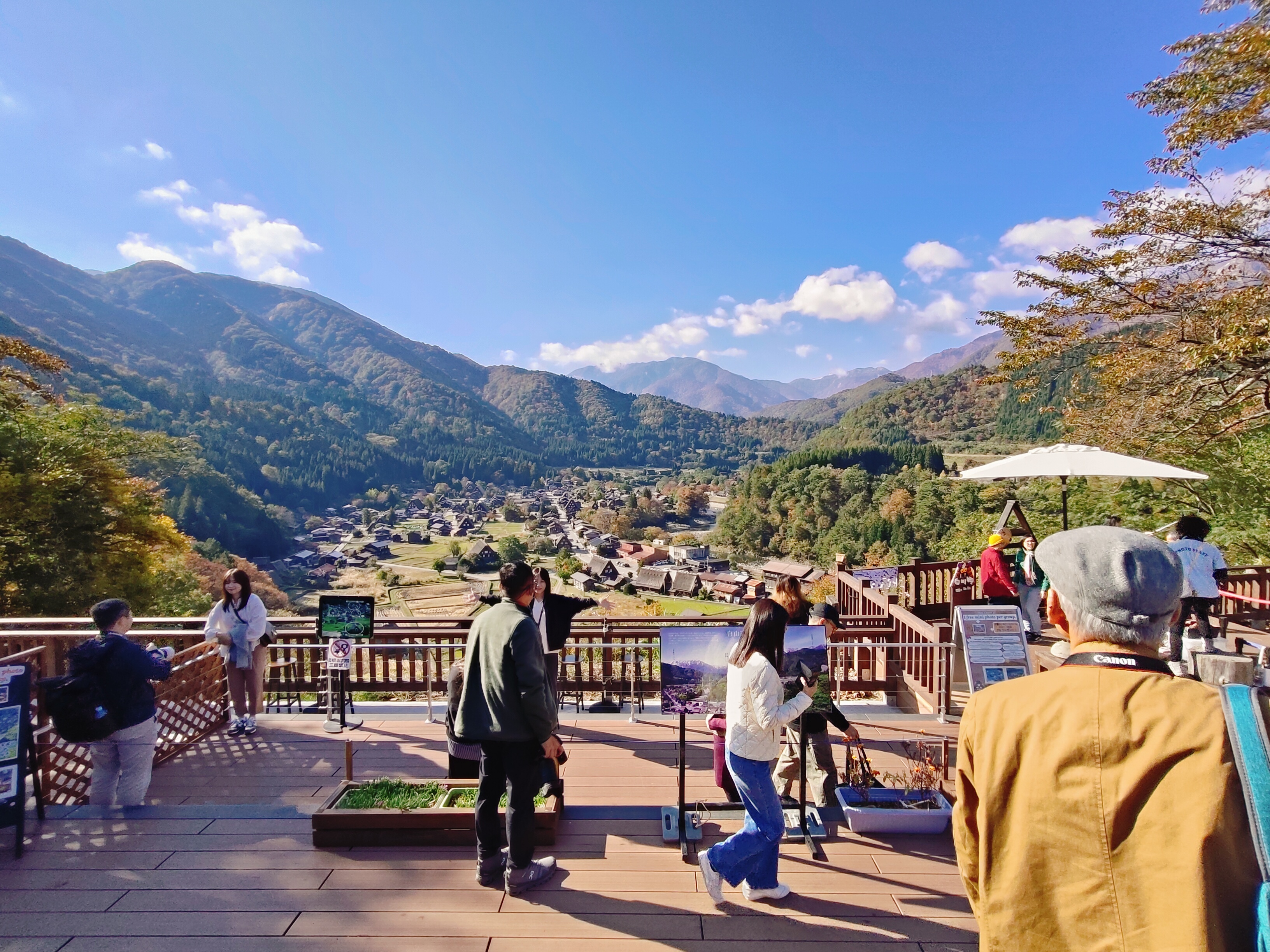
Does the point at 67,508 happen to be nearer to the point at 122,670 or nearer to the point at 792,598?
the point at 122,670

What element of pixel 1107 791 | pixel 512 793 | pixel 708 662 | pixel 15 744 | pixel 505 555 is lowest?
pixel 505 555

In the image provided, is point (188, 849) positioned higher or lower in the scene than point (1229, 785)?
lower

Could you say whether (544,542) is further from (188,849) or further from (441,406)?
(441,406)

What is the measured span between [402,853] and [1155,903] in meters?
3.54

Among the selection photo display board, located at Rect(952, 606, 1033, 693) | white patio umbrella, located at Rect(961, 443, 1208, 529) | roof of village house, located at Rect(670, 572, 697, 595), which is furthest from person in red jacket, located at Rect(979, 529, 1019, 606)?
roof of village house, located at Rect(670, 572, 697, 595)

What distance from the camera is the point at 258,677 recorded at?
5.50m

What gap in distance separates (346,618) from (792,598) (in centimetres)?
395

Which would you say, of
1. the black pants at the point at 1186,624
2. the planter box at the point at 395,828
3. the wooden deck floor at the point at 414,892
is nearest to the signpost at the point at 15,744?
the wooden deck floor at the point at 414,892

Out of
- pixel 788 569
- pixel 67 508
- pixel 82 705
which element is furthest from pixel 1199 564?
pixel 788 569

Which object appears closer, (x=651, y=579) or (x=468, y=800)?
(x=468, y=800)

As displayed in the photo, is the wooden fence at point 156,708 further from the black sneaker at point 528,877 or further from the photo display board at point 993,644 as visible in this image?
the photo display board at point 993,644

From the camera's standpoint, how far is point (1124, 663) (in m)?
1.36

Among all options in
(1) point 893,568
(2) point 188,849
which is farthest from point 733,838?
(1) point 893,568

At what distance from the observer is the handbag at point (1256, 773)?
1166 mm
